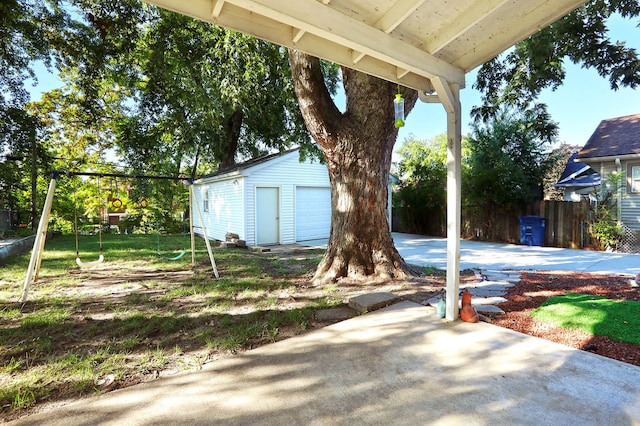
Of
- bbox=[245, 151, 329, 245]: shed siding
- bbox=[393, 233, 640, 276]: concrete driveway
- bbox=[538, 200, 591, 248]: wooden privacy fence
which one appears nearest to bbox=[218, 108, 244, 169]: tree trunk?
bbox=[245, 151, 329, 245]: shed siding

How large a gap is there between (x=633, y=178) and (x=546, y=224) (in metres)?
2.50

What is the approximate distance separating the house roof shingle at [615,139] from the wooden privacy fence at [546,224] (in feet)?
5.84

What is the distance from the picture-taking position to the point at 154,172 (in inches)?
598

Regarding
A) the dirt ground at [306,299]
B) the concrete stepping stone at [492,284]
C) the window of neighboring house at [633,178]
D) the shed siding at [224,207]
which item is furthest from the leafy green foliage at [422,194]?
the concrete stepping stone at [492,284]

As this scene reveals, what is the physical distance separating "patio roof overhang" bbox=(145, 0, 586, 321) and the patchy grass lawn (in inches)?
84.6

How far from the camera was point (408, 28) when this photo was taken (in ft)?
8.21

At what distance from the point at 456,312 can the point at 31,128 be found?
1490cm

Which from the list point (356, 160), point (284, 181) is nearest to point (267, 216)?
point (284, 181)

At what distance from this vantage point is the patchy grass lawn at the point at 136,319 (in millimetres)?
2377

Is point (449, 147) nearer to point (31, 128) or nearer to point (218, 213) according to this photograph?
point (218, 213)

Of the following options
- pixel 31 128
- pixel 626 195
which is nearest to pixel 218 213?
pixel 31 128

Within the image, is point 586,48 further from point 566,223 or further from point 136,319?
point 136,319

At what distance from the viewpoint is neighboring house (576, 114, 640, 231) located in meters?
8.77

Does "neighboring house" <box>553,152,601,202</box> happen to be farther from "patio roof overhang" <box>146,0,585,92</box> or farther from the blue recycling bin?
"patio roof overhang" <box>146,0,585,92</box>
